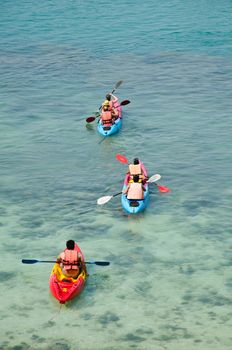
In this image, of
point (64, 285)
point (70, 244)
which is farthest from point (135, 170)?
point (64, 285)

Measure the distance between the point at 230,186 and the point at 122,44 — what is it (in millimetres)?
25985

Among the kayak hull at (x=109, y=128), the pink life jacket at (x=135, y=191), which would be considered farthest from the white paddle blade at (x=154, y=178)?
the kayak hull at (x=109, y=128)

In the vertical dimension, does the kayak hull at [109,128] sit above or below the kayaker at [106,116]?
below

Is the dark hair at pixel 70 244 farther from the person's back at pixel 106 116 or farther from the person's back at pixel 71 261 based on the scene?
the person's back at pixel 106 116

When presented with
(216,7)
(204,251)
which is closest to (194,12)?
(216,7)

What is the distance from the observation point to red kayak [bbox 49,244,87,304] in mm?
21797

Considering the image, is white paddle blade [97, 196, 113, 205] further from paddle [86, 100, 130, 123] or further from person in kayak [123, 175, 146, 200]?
paddle [86, 100, 130, 123]

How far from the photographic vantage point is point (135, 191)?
2748 centimetres

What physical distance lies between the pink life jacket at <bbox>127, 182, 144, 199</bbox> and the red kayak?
5711 millimetres

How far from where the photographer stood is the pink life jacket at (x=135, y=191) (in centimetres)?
2745

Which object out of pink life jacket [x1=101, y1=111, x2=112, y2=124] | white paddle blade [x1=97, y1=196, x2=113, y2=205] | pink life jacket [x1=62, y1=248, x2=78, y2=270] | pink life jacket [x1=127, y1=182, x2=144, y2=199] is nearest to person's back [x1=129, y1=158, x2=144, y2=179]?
pink life jacket [x1=127, y1=182, x2=144, y2=199]

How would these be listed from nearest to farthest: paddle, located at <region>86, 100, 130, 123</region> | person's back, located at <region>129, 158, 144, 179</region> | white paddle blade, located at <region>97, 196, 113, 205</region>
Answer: white paddle blade, located at <region>97, 196, 113, 205</region>, person's back, located at <region>129, 158, 144, 179</region>, paddle, located at <region>86, 100, 130, 123</region>

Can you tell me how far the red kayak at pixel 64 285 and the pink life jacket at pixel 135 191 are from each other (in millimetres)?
5711

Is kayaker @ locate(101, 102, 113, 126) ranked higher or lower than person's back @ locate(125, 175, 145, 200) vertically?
higher
